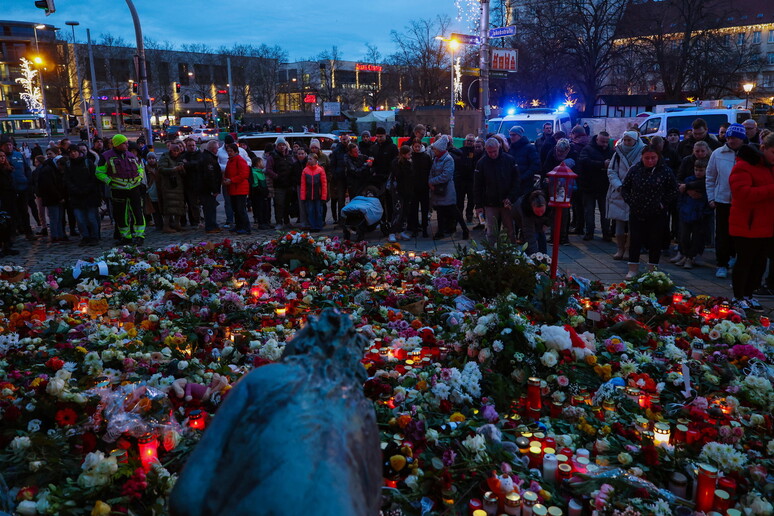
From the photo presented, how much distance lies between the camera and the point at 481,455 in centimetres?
328

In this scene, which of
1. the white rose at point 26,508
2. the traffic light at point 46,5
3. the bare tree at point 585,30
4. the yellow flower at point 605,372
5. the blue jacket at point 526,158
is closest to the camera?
the white rose at point 26,508

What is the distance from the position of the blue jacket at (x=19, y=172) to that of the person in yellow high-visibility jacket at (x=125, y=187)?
6.00 feet

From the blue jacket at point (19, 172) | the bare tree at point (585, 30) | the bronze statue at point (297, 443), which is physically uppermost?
the bare tree at point (585, 30)

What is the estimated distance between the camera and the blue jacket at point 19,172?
1112 centimetres

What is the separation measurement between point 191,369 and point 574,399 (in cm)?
274

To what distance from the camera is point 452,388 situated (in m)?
4.06

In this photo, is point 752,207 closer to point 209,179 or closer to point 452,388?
point 452,388

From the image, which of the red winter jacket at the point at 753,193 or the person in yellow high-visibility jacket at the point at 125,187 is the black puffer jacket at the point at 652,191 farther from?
the person in yellow high-visibility jacket at the point at 125,187

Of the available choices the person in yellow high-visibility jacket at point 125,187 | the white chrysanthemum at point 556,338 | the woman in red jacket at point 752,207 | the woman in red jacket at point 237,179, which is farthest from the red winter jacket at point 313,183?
the white chrysanthemum at point 556,338

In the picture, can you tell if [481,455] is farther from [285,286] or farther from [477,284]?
[285,286]

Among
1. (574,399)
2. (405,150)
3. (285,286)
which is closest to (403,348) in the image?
(574,399)

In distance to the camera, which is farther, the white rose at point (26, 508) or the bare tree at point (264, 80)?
the bare tree at point (264, 80)

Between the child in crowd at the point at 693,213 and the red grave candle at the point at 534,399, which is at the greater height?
the child in crowd at the point at 693,213

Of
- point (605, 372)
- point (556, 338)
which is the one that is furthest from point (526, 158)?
point (605, 372)
